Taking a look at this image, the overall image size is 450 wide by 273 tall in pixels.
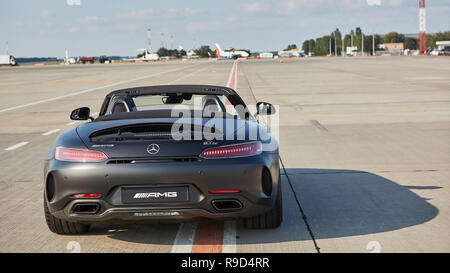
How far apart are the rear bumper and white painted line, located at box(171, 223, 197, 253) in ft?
1.01

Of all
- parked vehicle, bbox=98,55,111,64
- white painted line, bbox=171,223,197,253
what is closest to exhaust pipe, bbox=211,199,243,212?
white painted line, bbox=171,223,197,253

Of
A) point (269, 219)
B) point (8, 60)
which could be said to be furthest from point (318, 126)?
point (8, 60)

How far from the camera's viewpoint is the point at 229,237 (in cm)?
476

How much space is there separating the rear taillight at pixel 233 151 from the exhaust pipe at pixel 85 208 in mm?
871

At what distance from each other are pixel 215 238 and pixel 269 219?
1.52ft

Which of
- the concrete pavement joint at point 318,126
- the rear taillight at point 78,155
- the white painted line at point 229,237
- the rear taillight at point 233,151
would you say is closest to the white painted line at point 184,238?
the white painted line at point 229,237

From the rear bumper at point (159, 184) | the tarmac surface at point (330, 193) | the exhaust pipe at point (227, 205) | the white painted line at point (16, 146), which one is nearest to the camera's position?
the rear bumper at point (159, 184)

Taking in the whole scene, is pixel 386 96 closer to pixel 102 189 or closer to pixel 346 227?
pixel 346 227

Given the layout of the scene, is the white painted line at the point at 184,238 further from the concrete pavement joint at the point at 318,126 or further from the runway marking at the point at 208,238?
the concrete pavement joint at the point at 318,126

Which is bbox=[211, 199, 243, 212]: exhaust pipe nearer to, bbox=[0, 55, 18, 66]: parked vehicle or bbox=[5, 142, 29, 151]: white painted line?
bbox=[5, 142, 29, 151]: white painted line

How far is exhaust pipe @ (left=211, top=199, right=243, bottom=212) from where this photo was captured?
14.0 ft

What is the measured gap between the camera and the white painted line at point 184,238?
4.46 meters
